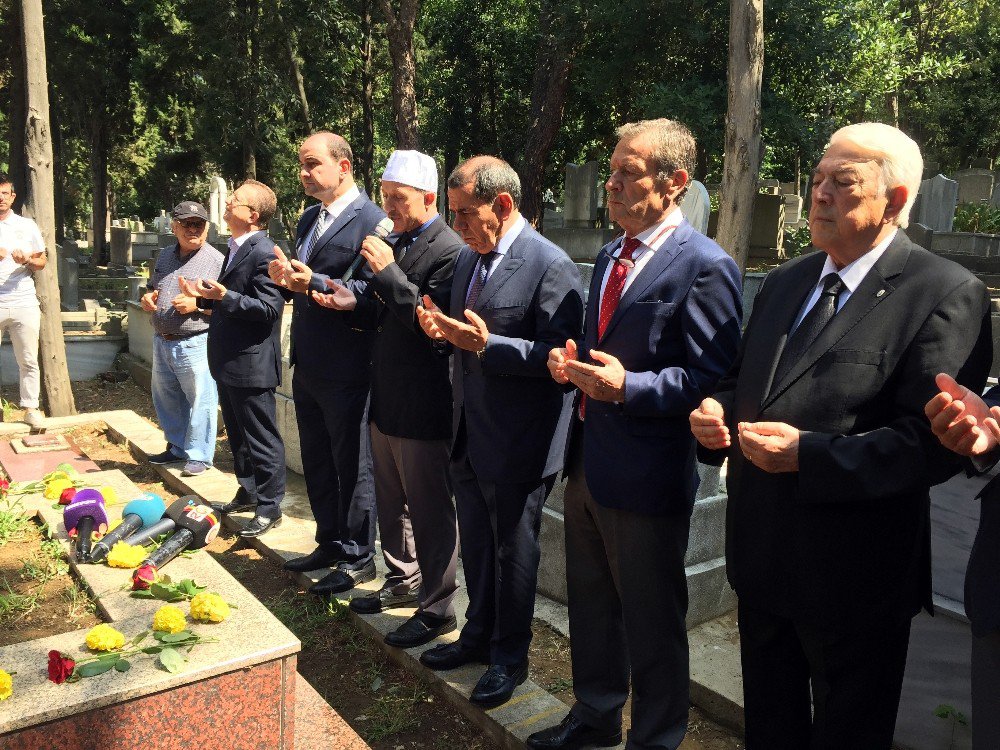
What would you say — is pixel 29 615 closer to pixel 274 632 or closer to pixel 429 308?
pixel 274 632

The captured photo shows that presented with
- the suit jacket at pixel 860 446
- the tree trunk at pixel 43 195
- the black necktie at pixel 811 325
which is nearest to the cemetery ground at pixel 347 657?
the suit jacket at pixel 860 446

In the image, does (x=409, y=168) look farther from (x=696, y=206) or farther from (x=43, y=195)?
(x=43, y=195)

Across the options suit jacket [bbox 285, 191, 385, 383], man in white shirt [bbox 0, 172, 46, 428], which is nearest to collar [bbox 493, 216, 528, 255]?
suit jacket [bbox 285, 191, 385, 383]

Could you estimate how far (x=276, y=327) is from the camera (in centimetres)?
546

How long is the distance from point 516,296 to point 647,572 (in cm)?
113

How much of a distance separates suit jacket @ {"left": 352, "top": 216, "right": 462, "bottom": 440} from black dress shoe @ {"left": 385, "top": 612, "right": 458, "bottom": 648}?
2.70 feet

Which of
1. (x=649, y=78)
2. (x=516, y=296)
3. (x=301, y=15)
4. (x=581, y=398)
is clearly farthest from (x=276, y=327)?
(x=301, y=15)

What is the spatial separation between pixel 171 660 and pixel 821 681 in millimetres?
1908

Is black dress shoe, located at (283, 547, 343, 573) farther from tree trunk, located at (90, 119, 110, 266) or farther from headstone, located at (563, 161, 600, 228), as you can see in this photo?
tree trunk, located at (90, 119, 110, 266)

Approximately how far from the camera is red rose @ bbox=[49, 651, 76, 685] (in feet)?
8.49

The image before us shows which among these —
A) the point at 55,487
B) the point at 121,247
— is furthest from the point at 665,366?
the point at 121,247

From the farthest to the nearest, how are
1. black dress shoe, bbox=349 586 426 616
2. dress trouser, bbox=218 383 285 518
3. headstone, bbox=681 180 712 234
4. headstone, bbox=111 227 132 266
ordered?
headstone, bbox=111 227 132 266 → headstone, bbox=681 180 712 234 → dress trouser, bbox=218 383 285 518 → black dress shoe, bbox=349 586 426 616

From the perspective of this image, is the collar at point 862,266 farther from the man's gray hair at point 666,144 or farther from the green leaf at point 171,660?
the green leaf at point 171,660

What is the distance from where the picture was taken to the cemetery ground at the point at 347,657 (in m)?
3.35
